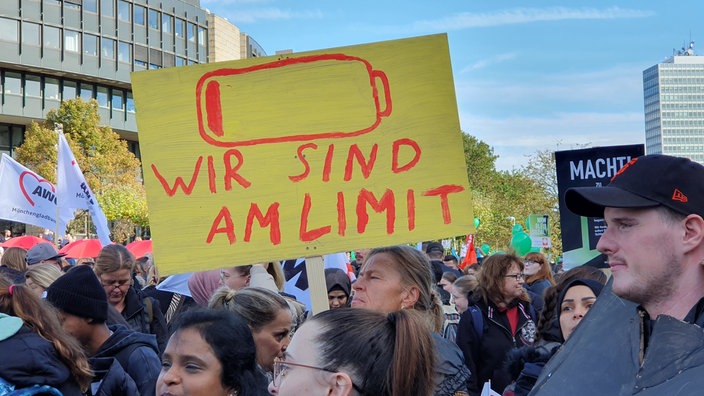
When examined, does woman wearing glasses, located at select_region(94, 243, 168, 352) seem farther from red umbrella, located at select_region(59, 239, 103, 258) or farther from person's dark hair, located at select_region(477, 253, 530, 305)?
red umbrella, located at select_region(59, 239, 103, 258)

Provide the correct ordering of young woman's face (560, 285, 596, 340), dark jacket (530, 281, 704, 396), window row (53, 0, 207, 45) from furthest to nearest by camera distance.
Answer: window row (53, 0, 207, 45), young woman's face (560, 285, 596, 340), dark jacket (530, 281, 704, 396)

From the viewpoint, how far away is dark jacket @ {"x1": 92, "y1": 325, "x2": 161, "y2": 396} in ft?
12.9

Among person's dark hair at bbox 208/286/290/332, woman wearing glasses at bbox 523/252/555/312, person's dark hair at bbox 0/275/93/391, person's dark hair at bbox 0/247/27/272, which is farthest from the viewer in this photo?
person's dark hair at bbox 0/247/27/272

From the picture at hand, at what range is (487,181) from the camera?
65062 mm

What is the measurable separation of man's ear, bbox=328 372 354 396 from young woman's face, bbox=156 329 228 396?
914mm

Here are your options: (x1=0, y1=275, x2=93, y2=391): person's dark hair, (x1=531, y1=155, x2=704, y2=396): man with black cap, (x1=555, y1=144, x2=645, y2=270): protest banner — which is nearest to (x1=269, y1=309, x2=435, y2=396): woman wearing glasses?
(x1=531, y1=155, x2=704, y2=396): man with black cap

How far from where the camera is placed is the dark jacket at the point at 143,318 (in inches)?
232

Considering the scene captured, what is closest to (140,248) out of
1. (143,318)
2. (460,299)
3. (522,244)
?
(522,244)

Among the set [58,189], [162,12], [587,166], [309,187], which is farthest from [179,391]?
[162,12]

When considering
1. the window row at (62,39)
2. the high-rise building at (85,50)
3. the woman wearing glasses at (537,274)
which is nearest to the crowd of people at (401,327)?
the woman wearing glasses at (537,274)

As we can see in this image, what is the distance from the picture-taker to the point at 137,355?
158 inches

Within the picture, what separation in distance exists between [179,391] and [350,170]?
125 cm

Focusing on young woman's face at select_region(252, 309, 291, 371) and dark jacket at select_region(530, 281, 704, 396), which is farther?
young woman's face at select_region(252, 309, 291, 371)

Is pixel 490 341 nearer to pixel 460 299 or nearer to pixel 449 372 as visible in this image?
pixel 460 299
